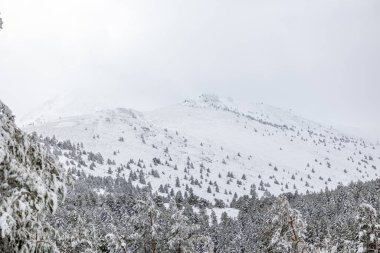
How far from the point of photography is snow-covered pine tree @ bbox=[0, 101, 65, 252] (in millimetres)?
9227

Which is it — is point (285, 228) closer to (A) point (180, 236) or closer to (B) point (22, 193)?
(A) point (180, 236)

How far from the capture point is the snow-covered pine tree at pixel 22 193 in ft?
30.3

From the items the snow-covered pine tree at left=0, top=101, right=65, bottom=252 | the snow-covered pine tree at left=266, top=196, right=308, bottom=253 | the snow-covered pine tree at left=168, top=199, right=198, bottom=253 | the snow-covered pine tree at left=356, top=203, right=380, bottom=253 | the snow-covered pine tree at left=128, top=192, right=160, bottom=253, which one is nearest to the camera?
the snow-covered pine tree at left=0, top=101, right=65, bottom=252

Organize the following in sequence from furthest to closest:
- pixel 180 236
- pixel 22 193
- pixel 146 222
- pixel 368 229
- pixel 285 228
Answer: pixel 180 236 < pixel 146 222 < pixel 285 228 < pixel 368 229 < pixel 22 193

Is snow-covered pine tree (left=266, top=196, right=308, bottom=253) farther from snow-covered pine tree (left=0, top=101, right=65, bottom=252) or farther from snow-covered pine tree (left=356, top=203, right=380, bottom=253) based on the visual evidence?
snow-covered pine tree (left=0, top=101, right=65, bottom=252)

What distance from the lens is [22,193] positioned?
9.48m

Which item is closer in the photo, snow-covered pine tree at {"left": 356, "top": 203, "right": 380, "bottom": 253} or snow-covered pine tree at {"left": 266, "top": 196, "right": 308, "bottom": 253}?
snow-covered pine tree at {"left": 356, "top": 203, "right": 380, "bottom": 253}

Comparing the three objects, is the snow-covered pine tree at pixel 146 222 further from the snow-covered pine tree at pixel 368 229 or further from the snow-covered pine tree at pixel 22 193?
the snow-covered pine tree at pixel 22 193

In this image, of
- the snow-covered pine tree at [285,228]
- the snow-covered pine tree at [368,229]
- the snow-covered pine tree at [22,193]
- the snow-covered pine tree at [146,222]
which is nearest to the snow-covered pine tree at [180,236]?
the snow-covered pine tree at [146,222]

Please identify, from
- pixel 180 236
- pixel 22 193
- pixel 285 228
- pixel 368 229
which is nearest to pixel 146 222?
pixel 180 236

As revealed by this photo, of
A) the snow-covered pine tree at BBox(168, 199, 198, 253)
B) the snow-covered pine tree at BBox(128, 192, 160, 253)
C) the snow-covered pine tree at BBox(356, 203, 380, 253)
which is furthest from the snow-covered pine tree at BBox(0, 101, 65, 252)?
the snow-covered pine tree at BBox(168, 199, 198, 253)

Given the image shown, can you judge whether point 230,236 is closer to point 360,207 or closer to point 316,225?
point 316,225

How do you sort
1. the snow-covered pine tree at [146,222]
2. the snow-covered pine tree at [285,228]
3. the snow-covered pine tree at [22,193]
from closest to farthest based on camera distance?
1. the snow-covered pine tree at [22,193]
2. the snow-covered pine tree at [285,228]
3. the snow-covered pine tree at [146,222]

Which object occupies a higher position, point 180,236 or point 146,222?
point 146,222
